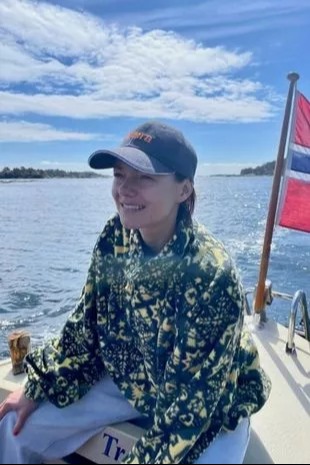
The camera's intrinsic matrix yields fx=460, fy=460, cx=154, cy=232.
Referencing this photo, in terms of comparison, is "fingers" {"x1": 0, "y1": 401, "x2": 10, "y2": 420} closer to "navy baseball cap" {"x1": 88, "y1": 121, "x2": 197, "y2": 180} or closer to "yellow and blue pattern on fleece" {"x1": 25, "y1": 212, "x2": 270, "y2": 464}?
"yellow and blue pattern on fleece" {"x1": 25, "y1": 212, "x2": 270, "y2": 464}

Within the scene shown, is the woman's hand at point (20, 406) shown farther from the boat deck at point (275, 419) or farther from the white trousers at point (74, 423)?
the boat deck at point (275, 419)

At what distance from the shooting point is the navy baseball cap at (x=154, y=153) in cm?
111

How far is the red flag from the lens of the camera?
115 inches

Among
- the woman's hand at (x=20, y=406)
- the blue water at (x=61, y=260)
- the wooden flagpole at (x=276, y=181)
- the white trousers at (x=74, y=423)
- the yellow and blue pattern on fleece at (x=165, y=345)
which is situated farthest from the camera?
the blue water at (x=61, y=260)

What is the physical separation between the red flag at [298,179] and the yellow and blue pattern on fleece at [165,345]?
179 cm

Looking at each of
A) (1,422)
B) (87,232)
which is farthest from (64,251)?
(1,422)

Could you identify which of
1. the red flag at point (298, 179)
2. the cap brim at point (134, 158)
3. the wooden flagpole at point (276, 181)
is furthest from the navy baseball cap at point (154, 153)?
the red flag at point (298, 179)

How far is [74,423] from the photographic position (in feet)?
4.35

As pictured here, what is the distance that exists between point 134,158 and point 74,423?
0.78 metres

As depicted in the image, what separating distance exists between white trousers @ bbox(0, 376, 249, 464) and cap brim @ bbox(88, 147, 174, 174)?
679 mm

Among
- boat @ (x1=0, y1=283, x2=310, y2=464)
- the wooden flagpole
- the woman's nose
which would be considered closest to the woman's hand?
boat @ (x1=0, y1=283, x2=310, y2=464)

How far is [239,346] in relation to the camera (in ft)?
4.14

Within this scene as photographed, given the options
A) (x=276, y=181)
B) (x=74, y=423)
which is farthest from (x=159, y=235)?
(x=276, y=181)

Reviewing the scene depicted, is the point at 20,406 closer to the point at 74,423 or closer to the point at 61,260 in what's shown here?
the point at 74,423
